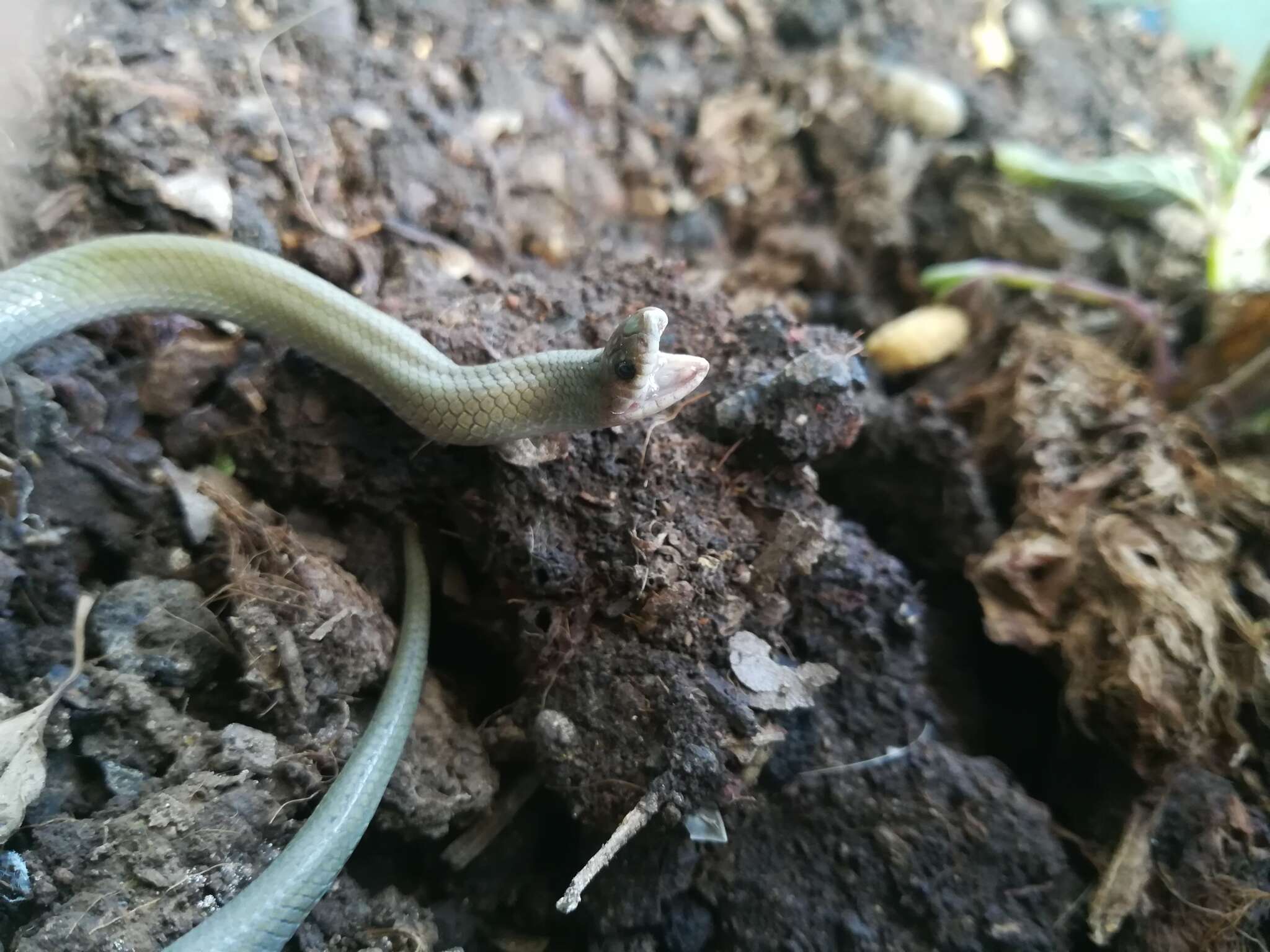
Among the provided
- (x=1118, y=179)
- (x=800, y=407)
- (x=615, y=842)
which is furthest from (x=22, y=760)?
(x=1118, y=179)

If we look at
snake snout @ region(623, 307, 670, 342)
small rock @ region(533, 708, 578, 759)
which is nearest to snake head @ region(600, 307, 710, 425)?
snake snout @ region(623, 307, 670, 342)

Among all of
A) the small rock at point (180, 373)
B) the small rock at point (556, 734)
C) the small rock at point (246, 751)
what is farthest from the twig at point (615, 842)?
the small rock at point (180, 373)

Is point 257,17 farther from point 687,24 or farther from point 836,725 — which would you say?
point 836,725

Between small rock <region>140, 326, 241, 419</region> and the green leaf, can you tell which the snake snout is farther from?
the green leaf

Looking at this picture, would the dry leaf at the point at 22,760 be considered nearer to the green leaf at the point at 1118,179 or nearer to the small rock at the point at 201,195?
the small rock at the point at 201,195

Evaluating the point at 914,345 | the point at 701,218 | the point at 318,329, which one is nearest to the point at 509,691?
the point at 318,329

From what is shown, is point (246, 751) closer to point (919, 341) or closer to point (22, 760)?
point (22, 760)
